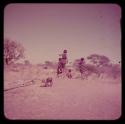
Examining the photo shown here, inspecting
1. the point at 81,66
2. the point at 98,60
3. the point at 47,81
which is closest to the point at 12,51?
the point at 47,81

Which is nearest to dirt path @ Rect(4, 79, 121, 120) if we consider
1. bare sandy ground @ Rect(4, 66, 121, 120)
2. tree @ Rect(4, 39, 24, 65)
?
bare sandy ground @ Rect(4, 66, 121, 120)

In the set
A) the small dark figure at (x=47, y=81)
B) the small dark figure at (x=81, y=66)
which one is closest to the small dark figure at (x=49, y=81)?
the small dark figure at (x=47, y=81)

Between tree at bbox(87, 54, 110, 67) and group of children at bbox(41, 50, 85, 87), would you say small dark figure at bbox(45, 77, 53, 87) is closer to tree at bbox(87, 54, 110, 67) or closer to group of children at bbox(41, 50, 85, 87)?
group of children at bbox(41, 50, 85, 87)

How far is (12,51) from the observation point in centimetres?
209

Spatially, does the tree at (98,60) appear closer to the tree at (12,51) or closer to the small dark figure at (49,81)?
the small dark figure at (49,81)

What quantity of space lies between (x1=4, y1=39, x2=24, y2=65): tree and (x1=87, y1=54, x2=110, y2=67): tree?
1.52ft

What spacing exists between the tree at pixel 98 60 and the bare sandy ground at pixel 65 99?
4.5 inches

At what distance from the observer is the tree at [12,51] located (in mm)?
2084

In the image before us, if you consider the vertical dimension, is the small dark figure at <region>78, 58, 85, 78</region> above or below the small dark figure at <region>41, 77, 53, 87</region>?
above

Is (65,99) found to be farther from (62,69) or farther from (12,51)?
(12,51)

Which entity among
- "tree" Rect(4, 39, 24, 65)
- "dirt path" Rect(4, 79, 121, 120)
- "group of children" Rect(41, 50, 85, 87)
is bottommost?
"dirt path" Rect(4, 79, 121, 120)

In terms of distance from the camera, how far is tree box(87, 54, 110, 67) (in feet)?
6.89

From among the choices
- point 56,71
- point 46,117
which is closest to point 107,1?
point 56,71

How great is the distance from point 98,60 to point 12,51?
576 millimetres
